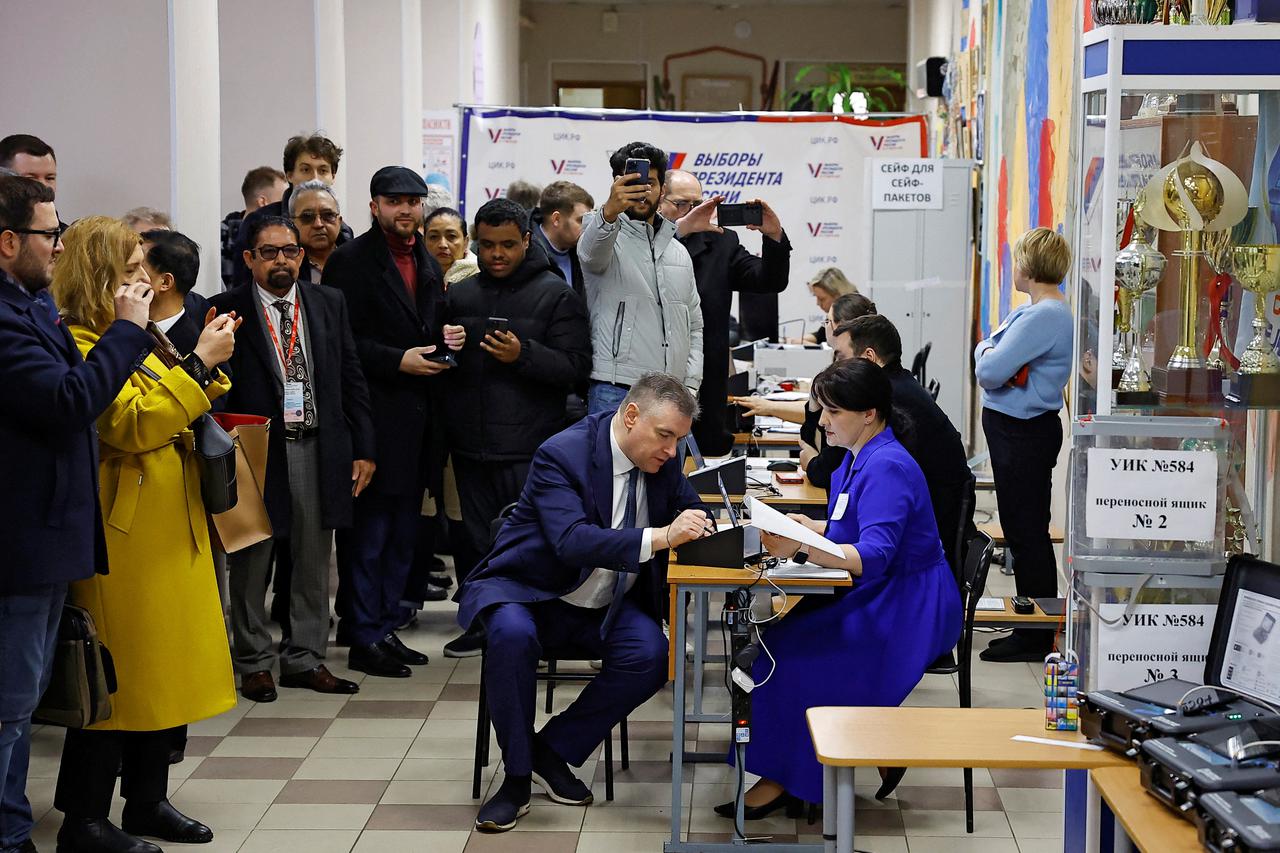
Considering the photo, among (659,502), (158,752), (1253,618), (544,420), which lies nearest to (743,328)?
(544,420)

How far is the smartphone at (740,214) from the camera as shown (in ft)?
18.0

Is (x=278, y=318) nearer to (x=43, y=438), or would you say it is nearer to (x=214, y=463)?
(x=214, y=463)

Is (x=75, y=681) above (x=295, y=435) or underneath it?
underneath

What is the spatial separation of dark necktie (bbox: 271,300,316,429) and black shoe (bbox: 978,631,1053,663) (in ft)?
8.98

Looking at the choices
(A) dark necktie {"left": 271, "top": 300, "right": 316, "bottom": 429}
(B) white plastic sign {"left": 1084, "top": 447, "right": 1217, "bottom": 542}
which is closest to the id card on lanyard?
(A) dark necktie {"left": 271, "top": 300, "right": 316, "bottom": 429}

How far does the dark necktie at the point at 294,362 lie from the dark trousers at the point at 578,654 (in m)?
1.30

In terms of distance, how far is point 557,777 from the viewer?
13.4 ft

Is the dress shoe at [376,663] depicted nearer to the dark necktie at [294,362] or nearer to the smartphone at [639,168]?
the dark necktie at [294,362]

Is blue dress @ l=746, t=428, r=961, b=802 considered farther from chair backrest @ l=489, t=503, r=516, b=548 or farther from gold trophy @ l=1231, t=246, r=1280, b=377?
gold trophy @ l=1231, t=246, r=1280, b=377

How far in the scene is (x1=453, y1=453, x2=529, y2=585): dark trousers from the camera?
5.24m

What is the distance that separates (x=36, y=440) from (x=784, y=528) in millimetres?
1713

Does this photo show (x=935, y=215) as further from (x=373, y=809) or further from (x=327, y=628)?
(x=373, y=809)

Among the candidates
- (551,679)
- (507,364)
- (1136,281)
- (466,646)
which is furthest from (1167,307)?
(466,646)

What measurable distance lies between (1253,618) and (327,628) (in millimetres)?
3378
